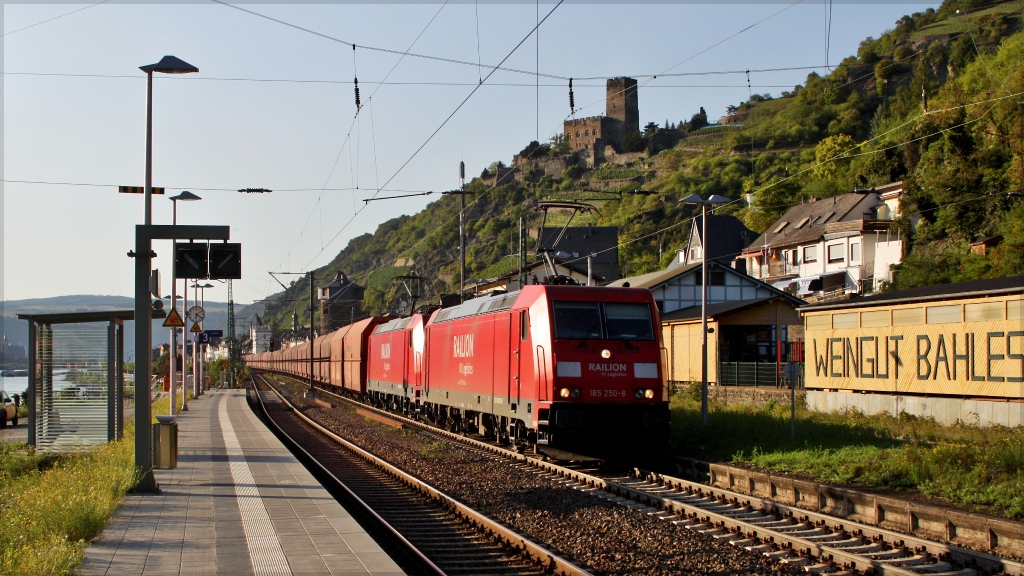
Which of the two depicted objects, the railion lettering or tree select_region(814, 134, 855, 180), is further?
tree select_region(814, 134, 855, 180)

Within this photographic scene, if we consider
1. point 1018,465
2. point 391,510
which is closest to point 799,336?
point 1018,465

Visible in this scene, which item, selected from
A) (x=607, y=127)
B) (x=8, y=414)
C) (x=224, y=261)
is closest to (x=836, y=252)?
(x=8, y=414)

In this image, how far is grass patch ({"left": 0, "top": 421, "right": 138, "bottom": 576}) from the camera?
25.5ft

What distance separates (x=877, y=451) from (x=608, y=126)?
17150 centimetres

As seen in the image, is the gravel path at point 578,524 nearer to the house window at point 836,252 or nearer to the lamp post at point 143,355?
the lamp post at point 143,355

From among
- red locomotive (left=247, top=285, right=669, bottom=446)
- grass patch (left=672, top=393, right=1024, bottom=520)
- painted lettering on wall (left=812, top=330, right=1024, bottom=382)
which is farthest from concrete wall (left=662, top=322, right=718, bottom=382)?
red locomotive (left=247, top=285, right=669, bottom=446)

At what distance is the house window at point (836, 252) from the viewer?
6078cm

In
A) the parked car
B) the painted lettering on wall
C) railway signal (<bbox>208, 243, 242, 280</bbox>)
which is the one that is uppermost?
railway signal (<bbox>208, 243, 242, 280</bbox>)

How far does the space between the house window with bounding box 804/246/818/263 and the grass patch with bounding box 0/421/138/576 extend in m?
53.7

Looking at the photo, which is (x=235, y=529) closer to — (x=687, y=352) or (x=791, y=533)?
(x=791, y=533)

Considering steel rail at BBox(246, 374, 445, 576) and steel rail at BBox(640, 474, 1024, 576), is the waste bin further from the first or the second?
steel rail at BBox(640, 474, 1024, 576)

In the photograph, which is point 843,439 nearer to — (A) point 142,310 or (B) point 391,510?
(B) point 391,510

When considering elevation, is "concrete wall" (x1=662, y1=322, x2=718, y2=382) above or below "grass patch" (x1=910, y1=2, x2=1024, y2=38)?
below

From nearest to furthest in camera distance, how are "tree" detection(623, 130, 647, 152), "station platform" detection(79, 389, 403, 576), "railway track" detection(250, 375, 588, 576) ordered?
"station platform" detection(79, 389, 403, 576) < "railway track" detection(250, 375, 588, 576) < "tree" detection(623, 130, 647, 152)
